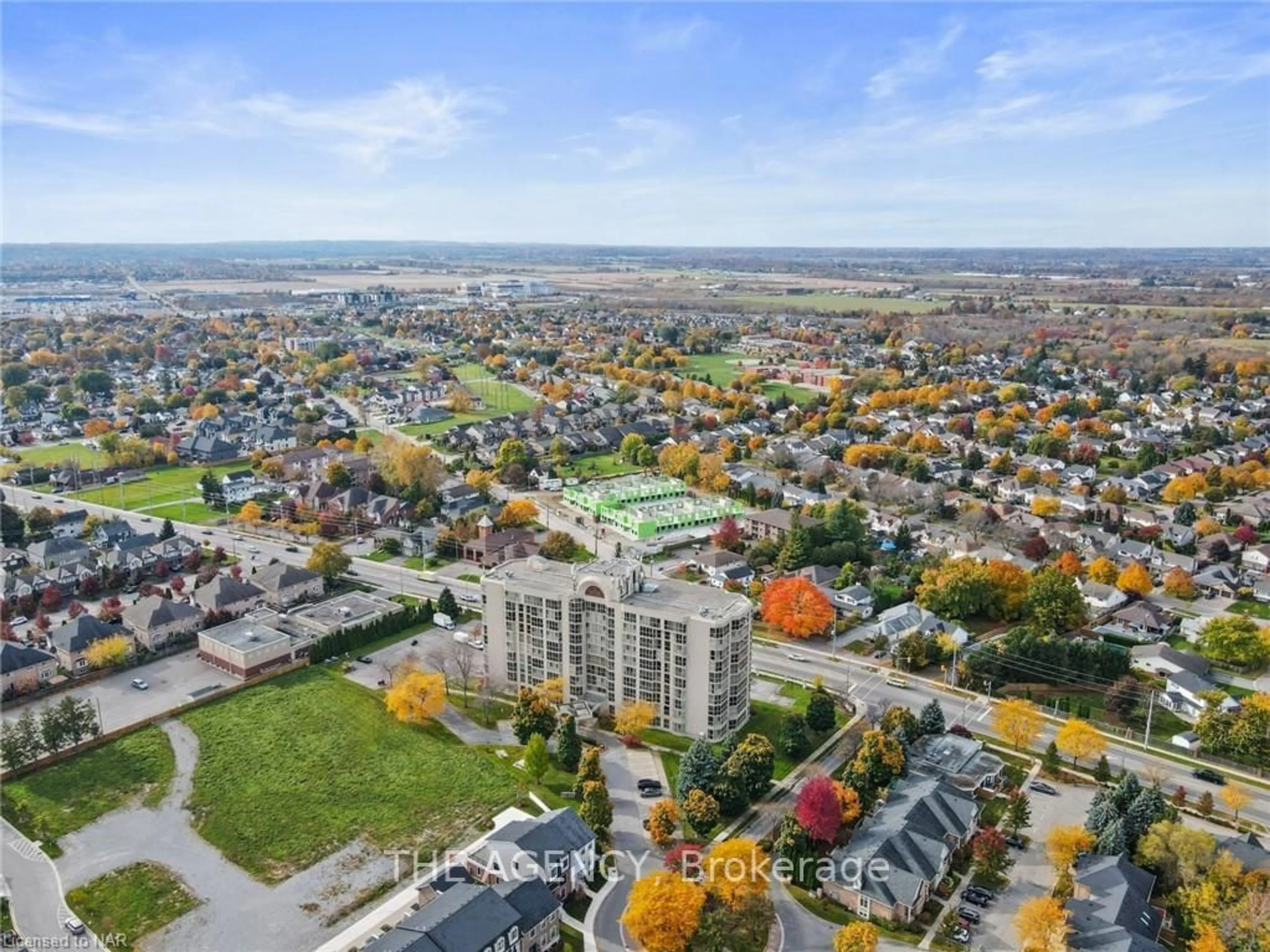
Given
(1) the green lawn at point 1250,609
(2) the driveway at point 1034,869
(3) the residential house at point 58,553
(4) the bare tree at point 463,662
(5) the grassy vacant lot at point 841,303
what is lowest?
(2) the driveway at point 1034,869

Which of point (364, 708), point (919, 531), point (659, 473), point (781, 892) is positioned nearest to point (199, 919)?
point (364, 708)

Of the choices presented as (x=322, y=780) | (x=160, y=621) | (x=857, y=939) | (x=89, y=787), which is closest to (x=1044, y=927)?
(x=857, y=939)

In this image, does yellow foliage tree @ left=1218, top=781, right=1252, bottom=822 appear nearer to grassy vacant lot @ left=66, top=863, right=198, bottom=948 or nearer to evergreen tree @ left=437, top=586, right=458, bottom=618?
grassy vacant lot @ left=66, top=863, right=198, bottom=948

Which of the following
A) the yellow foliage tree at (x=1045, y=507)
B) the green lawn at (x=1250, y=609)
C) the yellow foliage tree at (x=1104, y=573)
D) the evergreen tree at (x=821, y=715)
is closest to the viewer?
the evergreen tree at (x=821, y=715)

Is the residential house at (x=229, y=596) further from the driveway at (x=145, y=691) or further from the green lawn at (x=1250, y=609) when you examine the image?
the green lawn at (x=1250, y=609)

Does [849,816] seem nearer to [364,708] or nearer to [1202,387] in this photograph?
[364,708]

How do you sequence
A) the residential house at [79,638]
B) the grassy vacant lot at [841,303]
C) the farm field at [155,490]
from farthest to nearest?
the grassy vacant lot at [841,303]
the farm field at [155,490]
the residential house at [79,638]

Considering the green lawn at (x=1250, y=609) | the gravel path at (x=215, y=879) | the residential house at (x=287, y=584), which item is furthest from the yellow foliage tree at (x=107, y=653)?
the green lawn at (x=1250, y=609)
